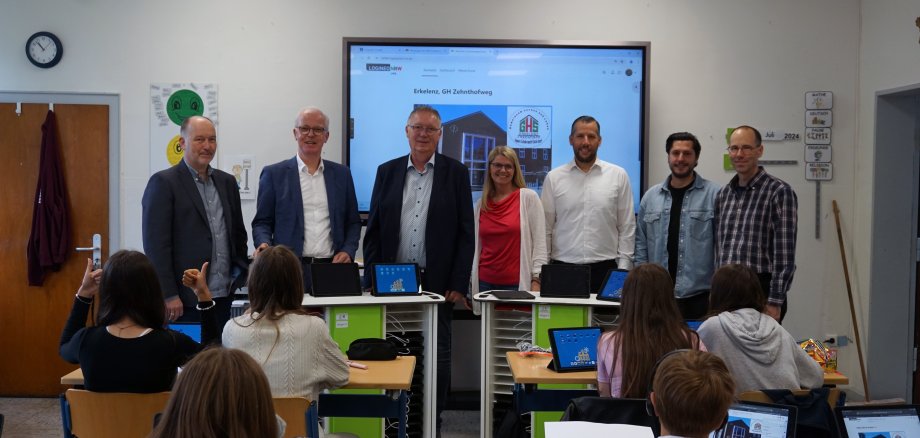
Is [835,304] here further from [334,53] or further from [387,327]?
[334,53]

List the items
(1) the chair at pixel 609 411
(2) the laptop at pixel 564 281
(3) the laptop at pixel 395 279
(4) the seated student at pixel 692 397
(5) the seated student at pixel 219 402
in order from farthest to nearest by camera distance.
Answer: (2) the laptop at pixel 564 281 < (3) the laptop at pixel 395 279 < (1) the chair at pixel 609 411 < (4) the seated student at pixel 692 397 < (5) the seated student at pixel 219 402

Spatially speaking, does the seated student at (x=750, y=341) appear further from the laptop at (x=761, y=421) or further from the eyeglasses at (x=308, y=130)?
the eyeglasses at (x=308, y=130)

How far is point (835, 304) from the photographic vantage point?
5926 mm

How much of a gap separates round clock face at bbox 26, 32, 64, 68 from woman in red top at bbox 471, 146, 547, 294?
10.5ft

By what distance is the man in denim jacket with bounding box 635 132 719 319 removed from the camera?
4.57 meters

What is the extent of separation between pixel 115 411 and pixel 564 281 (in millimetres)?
2382

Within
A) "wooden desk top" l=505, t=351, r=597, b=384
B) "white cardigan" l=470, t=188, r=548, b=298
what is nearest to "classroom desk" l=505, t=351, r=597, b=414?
"wooden desk top" l=505, t=351, r=597, b=384

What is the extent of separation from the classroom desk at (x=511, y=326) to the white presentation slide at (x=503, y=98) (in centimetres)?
158

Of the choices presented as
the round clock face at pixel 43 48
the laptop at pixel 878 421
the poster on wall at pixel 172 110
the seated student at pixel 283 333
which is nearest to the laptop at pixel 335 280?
the seated student at pixel 283 333

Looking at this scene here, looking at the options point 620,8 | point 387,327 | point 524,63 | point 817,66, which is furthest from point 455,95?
point 817,66

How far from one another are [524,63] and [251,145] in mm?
2006

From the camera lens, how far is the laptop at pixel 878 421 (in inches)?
96.3

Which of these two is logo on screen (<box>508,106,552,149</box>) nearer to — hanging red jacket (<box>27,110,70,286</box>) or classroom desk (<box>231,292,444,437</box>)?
classroom desk (<box>231,292,444,437</box>)

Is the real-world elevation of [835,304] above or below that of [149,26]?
below
